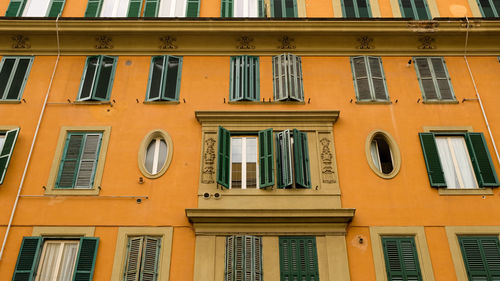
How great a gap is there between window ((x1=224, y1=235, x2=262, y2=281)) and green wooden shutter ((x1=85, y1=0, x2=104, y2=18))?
30.5 feet

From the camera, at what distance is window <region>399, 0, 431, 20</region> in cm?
1678

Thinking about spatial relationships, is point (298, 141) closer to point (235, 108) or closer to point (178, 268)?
point (235, 108)

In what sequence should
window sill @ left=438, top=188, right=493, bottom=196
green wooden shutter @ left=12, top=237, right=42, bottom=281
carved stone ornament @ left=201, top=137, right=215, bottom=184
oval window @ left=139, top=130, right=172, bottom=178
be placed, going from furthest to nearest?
oval window @ left=139, top=130, right=172, bottom=178
carved stone ornament @ left=201, top=137, right=215, bottom=184
window sill @ left=438, top=188, right=493, bottom=196
green wooden shutter @ left=12, top=237, right=42, bottom=281

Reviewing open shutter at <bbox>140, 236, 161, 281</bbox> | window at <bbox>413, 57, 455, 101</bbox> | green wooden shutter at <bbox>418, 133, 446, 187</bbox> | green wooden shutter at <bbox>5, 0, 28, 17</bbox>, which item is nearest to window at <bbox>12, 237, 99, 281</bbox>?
open shutter at <bbox>140, 236, 161, 281</bbox>

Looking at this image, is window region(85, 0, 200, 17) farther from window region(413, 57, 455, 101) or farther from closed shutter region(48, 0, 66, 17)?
window region(413, 57, 455, 101)

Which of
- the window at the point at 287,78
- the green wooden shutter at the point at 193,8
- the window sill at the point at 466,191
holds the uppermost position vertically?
the green wooden shutter at the point at 193,8

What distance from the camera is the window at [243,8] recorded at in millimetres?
16688

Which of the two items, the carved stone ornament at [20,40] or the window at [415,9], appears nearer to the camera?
the carved stone ornament at [20,40]

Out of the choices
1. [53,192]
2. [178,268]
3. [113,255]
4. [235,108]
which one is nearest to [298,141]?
[235,108]

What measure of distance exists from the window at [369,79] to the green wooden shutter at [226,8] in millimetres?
4387

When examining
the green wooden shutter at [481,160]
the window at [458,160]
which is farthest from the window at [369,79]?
the green wooden shutter at [481,160]

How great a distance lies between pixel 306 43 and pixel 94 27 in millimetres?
6771

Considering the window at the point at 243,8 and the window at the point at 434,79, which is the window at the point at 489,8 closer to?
the window at the point at 434,79

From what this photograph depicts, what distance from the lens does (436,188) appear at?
1307cm
